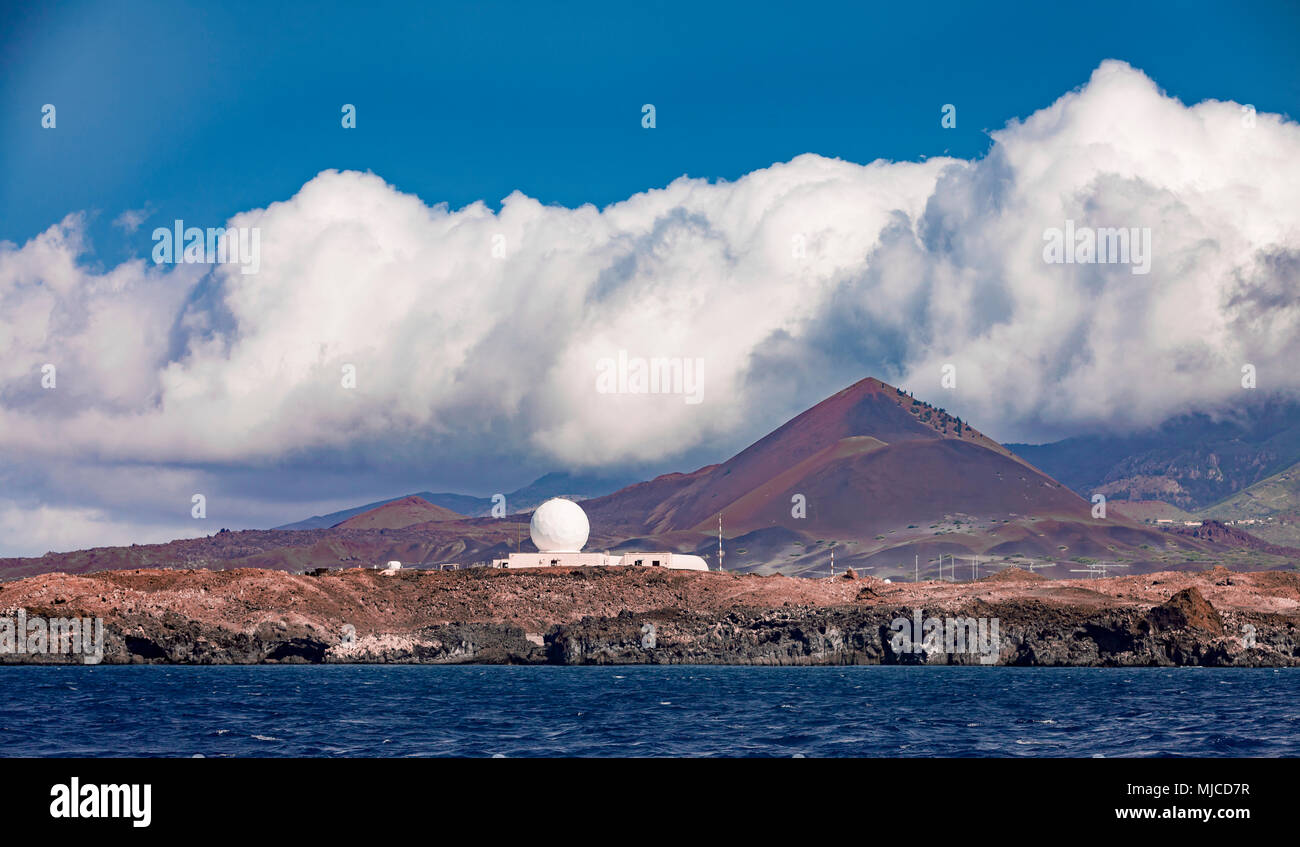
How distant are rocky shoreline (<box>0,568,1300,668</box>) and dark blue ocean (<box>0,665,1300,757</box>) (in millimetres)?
24136

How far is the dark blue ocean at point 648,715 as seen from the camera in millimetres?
61250

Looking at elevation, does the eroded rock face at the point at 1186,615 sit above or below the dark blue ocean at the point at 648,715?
above

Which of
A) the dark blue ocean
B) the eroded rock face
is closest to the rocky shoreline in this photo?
the eroded rock face

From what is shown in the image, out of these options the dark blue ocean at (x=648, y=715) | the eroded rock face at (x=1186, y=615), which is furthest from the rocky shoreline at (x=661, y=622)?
the dark blue ocean at (x=648, y=715)

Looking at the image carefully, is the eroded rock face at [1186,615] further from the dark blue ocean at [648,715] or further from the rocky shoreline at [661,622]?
the dark blue ocean at [648,715]

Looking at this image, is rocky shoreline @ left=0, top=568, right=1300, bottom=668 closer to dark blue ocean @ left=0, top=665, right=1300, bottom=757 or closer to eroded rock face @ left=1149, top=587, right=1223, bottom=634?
eroded rock face @ left=1149, top=587, right=1223, bottom=634

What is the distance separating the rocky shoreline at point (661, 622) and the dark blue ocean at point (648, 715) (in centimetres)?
2414

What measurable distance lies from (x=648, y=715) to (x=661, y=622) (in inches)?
3597

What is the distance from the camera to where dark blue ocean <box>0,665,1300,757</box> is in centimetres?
6125

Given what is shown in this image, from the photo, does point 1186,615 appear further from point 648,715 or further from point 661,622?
point 648,715
